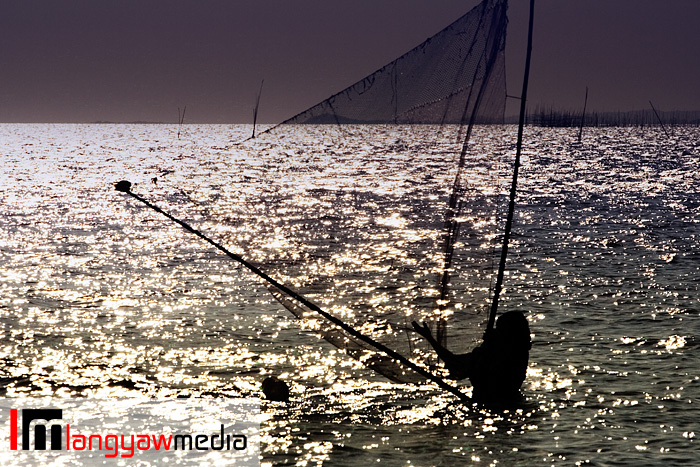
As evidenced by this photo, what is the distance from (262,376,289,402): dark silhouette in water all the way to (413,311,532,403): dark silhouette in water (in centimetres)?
304

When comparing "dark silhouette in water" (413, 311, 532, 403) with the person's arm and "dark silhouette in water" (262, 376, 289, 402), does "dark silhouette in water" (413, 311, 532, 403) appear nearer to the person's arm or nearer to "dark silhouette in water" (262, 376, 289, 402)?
the person's arm

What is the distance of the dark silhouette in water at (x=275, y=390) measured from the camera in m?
16.5

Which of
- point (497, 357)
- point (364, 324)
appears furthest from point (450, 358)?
point (364, 324)

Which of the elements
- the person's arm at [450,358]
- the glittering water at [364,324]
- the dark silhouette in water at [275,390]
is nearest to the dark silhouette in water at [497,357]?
the person's arm at [450,358]

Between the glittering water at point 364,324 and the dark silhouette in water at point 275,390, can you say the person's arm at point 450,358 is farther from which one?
the dark silhouette in water at point 275,390

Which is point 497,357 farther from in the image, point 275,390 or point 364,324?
point 275,390

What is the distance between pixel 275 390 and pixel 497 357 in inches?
167

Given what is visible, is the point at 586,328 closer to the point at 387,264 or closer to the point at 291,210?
the point at 387,264

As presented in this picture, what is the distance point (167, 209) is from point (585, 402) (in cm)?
5366

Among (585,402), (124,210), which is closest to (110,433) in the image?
(585,402)

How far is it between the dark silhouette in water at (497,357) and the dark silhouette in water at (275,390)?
9.97ft

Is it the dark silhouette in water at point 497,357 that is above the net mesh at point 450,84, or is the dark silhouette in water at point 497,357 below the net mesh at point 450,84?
below

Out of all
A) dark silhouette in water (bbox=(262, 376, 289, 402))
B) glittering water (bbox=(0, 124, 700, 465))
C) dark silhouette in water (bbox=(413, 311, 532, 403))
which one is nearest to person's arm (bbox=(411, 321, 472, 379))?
dark silhouette in water (bbox=(413, 311, 532, 403))

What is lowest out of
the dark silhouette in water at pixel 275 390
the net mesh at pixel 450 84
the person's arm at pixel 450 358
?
the dark silhouette in water at pixel 275 390
